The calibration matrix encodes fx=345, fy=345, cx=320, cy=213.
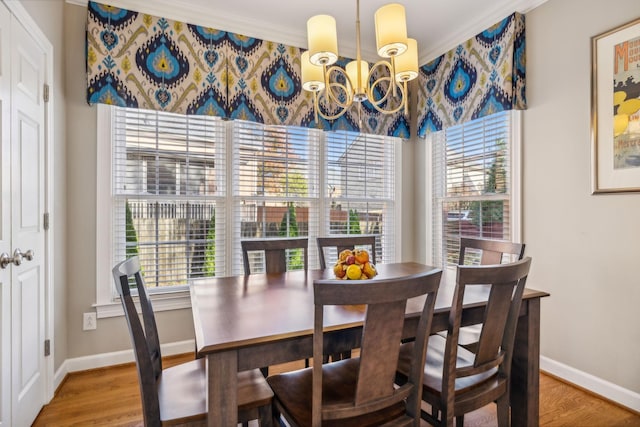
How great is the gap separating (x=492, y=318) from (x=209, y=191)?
2389 mm

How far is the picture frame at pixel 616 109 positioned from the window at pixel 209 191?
1.91 meters

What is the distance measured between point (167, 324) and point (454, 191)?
2.88 metres

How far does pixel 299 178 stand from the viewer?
11.0 feet

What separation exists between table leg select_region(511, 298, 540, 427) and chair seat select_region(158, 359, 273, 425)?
→ 1211 mm

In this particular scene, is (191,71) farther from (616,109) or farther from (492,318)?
(616,109)

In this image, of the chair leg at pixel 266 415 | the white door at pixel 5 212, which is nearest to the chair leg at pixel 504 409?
the chair leg at pixel 266 415

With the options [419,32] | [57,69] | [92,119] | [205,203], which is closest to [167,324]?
[205,203]

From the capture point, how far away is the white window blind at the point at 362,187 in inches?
138

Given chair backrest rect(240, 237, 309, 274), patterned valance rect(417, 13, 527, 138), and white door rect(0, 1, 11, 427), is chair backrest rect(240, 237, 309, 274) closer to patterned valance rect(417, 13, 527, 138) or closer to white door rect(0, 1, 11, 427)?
white door rect(0, 1, 11, 427)

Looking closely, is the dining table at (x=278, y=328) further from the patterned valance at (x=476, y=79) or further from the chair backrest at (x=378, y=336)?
the patterned valance at (x=476, y=79)

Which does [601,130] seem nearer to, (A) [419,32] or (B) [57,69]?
(A) [419,32]

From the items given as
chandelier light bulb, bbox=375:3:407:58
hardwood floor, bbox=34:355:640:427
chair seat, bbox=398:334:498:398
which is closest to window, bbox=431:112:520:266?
hardwood floor, bbox=34:355:640:427

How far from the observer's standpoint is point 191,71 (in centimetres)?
282

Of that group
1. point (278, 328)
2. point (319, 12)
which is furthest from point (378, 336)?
point (319, 12)
